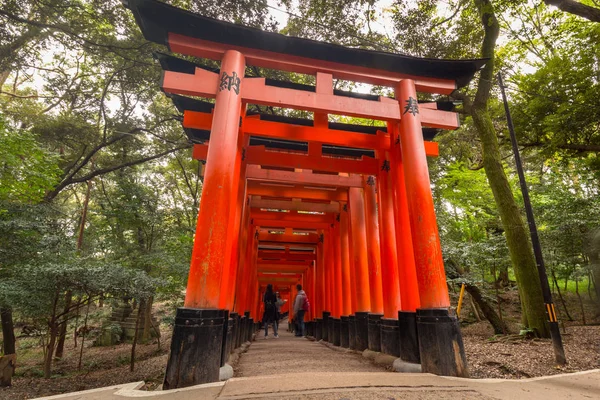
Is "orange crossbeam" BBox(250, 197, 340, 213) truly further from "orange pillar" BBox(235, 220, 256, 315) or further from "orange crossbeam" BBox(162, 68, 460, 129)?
"orange crossbeam" BBox(162, 68, 460, 129)

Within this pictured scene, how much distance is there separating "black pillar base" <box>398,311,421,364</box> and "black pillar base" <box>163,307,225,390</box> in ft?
9.09

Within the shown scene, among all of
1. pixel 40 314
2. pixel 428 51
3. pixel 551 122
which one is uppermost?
pixel 428 51

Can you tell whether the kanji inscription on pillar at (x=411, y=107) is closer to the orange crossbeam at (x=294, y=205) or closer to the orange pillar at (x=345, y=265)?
the orange pillar at (x=345, y=265)

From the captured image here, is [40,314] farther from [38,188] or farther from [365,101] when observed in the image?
[365,101]

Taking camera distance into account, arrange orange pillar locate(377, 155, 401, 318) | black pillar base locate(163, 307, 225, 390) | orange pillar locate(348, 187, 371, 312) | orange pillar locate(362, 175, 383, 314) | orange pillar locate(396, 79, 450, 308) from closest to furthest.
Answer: black pillar base locate(163, 307, 225, 390) < orange pillar locate(396, 79, 450, 308) < orange pillar locate(377, 155, 401, 318) < orange pillar locate(362, 175, 383, 314) < orange pillar locate(348, 187, 371, 312)

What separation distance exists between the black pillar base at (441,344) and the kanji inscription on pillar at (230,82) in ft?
13.5

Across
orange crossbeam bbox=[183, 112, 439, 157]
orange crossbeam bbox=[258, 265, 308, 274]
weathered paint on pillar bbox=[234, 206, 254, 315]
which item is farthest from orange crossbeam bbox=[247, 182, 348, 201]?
orange crossbeam bbox=[258, 265, 308, 274]

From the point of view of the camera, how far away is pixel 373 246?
23.0 ft

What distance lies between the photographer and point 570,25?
971 cm

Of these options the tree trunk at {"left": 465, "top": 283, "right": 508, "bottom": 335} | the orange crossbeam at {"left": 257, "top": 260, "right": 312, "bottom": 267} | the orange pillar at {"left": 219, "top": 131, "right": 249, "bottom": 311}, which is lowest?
the tree trunk at {"left": 465, "top": 283, "right": 508, "bottom": 335}

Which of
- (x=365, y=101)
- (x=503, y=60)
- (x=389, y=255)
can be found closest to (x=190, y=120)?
(x=365, y=101)

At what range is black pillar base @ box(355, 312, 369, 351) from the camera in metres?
7.07

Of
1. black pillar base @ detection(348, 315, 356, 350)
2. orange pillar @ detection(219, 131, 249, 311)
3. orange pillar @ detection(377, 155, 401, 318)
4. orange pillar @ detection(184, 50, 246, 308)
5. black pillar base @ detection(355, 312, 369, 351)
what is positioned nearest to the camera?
orange pillar @ detection(184, 50, 246, 308)

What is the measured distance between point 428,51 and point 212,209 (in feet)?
28.8
